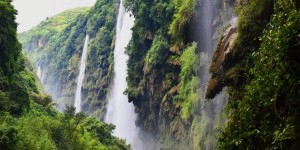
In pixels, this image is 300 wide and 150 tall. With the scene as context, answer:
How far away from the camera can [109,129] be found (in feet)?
137

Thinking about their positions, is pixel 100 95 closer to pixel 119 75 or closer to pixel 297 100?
pixel 119 75

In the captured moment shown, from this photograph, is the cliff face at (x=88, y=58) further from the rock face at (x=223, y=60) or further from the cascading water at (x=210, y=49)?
the rock face at (x=223, y=60)

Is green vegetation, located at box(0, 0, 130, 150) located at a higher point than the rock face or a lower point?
higher

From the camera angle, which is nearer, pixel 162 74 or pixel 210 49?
pixel 210 49

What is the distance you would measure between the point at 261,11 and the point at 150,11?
3322 cm

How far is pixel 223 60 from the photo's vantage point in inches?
585

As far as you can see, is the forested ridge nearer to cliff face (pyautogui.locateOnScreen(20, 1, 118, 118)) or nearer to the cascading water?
the cascading water

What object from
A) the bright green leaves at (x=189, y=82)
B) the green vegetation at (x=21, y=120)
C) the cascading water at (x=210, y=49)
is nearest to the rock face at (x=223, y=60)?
the green vegetation at (x=21, y=120)

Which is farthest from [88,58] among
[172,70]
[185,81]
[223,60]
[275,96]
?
[275,96]

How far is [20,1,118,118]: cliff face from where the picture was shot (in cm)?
7050

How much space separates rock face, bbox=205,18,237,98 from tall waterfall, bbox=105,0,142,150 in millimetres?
36095

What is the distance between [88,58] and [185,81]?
145ft

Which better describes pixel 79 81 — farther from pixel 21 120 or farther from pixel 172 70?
pixel 21 120

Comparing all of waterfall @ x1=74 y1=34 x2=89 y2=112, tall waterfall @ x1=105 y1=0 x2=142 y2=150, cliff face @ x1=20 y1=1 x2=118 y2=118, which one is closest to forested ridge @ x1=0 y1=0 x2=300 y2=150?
cliff face @ x1=20 y1=1 x2=118 y2=118
